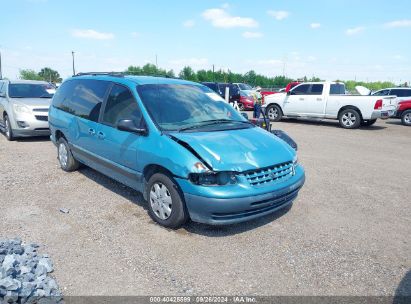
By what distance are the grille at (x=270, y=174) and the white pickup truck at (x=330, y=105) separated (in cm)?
991

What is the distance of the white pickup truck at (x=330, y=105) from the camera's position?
1291 cm

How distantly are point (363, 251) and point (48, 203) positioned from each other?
4.18 metres

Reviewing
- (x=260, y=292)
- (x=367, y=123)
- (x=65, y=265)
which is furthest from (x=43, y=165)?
(x=367, y=123)

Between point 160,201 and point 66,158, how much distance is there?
10.0ft

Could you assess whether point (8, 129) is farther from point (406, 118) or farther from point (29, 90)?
point (406, 118)

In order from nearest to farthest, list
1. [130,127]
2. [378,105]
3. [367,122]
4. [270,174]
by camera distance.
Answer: [270,174]
[130,127]
[378,105]
[367,122]

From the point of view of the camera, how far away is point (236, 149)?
3.79 m

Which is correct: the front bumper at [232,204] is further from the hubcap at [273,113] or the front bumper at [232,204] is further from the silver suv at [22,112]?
the hubcap at [273,113]

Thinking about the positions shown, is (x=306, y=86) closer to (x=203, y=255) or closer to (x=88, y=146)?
(x=88, y=146)

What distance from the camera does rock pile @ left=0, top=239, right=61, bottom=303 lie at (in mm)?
2680

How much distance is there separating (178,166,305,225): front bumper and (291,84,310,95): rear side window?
1163 cm

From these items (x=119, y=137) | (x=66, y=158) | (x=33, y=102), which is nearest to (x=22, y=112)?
(x=33, y=102)

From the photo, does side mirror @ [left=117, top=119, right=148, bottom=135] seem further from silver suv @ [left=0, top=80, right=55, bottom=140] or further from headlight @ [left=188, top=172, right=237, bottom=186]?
silver suv @ [left=0, top=80, right=55, bottom=140]

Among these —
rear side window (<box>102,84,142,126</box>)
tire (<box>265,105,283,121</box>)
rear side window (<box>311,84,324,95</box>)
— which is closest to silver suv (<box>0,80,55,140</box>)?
rear side window (<box>102,84,142,126</box>)
